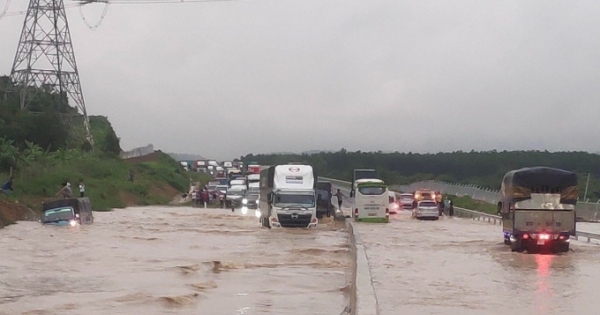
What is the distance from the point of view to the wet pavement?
15.2 metres

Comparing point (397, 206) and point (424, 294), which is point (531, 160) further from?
point (424, 294)

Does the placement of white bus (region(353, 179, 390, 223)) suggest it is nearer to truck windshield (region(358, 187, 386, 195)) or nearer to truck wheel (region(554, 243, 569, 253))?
truck windshield (region(358, 187, 386, 195))

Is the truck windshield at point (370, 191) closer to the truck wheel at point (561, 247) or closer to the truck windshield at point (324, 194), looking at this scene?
the truck windshield at point (324, 194)

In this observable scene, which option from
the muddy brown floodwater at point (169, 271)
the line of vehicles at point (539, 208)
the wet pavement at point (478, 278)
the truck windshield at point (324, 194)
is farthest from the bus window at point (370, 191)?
the line of vehicles at point (539, 208)

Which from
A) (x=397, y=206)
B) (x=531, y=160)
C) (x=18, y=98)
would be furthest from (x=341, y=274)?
(x=531, y=160)

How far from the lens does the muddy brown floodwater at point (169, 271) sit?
15.0 meters

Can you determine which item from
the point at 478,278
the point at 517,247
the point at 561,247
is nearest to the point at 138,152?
the point at 517,247

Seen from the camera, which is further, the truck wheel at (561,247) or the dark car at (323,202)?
the dark car at (323,202)

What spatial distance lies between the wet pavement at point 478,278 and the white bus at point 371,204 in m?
15.0

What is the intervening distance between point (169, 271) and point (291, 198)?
18390 millimetres

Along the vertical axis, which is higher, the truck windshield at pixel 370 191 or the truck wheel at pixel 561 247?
the truck windshield at pixel 370 191

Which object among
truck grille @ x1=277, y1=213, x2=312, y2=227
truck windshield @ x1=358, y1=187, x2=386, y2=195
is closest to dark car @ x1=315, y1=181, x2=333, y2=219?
truck windshield @ x1=358, y1=187, x2=386, y2=195

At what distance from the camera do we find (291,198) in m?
38.6

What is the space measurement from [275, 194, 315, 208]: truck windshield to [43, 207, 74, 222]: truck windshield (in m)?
8.85
